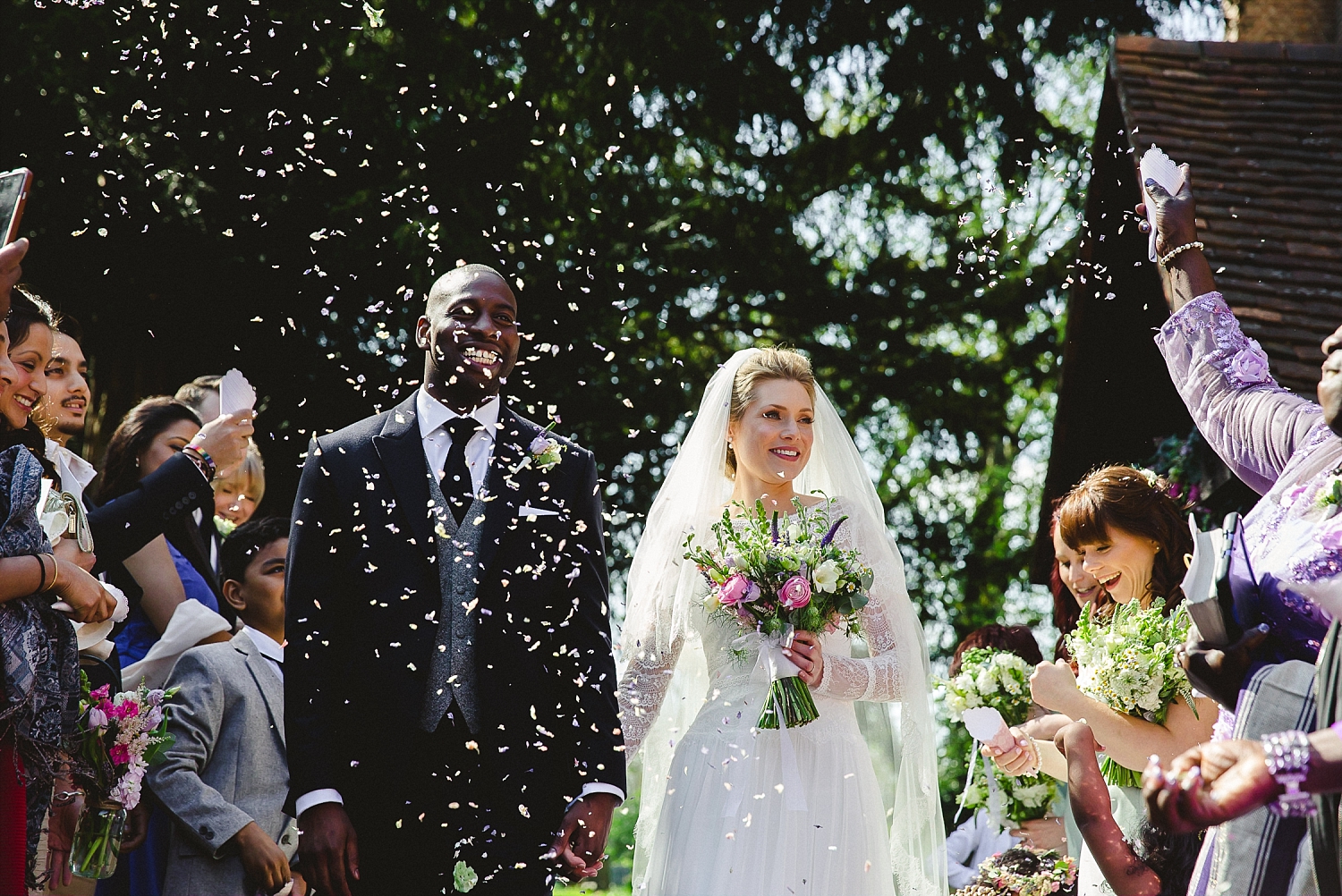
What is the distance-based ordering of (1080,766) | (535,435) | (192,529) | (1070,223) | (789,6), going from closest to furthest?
1. (1080,766)
2. (535,435)
3. (192,529)
4. (789,6)
5. (1070,223)

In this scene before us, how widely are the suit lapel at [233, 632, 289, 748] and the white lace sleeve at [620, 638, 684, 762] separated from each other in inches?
51.2

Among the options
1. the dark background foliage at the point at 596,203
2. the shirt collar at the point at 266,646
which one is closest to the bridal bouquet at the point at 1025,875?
the shirt collar at the point at 266,646

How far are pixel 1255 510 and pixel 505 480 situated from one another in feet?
7.24

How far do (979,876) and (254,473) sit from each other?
3.69 meters

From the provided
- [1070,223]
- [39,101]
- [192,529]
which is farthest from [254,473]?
[1070,223]

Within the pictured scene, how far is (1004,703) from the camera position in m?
6.32

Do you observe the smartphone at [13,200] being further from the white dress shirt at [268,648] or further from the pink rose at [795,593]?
the pink rose at [795,593]

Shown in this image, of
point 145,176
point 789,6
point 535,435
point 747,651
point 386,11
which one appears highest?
point 789,6

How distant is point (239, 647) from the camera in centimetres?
539

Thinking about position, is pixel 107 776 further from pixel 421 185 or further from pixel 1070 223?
pixel 1070 223

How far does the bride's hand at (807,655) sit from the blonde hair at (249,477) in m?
2.76

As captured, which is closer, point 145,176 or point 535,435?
point 535,435

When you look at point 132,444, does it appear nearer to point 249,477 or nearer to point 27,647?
point 249,477

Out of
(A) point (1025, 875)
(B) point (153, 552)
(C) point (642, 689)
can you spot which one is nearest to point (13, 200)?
(B) point (153, 552)
